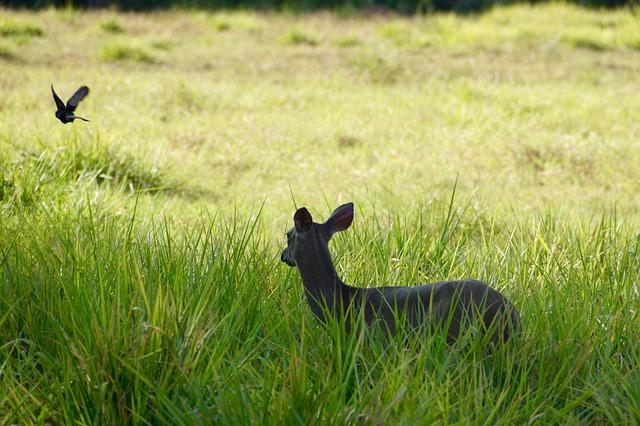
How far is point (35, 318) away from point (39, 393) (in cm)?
53

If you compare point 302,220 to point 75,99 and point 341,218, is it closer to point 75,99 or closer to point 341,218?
point 341,218

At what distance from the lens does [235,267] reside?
3.40 meters

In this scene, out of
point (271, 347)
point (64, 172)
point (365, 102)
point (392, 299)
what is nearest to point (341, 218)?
point (392, 299)

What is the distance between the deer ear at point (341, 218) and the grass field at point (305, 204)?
1.02 feet

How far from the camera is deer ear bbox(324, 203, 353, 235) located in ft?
10.3

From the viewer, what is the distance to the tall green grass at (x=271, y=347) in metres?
2.61

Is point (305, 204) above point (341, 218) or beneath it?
beneath

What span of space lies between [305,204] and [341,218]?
3.11m

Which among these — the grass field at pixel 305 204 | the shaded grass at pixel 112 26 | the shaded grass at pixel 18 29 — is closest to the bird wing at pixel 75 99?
the grass field at pixel 305 204

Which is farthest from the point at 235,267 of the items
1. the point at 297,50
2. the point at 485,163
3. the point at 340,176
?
the point at 297,50

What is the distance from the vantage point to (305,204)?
20.5ft

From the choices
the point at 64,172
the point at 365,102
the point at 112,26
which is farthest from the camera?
the point at 112,26

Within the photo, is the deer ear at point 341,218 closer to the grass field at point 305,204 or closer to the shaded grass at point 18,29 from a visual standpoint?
the grass field at point 305,204

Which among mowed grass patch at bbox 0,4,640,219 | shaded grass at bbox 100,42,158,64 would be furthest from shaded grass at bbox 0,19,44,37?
shaded grass at bbox 100,42,158,64
